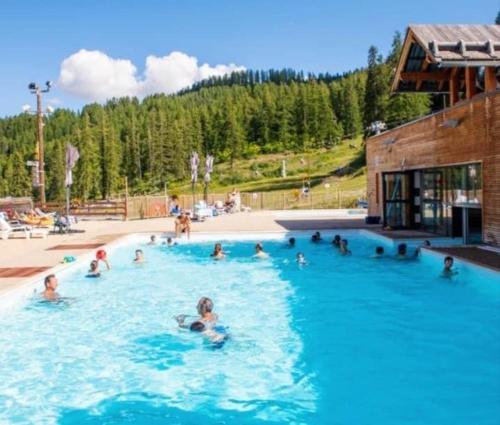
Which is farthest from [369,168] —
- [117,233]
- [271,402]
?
[271,402]

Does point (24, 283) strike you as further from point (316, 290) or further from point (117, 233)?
point (117, 233)

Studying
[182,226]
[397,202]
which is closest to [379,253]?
[397,202]

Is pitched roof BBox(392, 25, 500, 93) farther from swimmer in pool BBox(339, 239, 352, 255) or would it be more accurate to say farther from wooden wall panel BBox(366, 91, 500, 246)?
swimmer in pool BBox(339, 239, 352, 255)

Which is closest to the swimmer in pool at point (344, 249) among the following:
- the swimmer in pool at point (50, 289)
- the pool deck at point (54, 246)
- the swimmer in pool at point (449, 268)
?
the swimmer in pool at point (449, 268)

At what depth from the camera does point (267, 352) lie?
7113mm

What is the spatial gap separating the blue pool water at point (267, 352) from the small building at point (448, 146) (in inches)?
96.4

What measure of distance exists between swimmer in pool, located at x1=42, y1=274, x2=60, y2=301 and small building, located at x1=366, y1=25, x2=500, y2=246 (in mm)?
9330

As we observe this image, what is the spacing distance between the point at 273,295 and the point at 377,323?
2.65 meters

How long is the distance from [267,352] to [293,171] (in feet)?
219

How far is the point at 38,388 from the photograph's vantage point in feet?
19.8

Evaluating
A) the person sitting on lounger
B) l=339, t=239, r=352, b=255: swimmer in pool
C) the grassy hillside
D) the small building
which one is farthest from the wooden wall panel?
the grassy hillside

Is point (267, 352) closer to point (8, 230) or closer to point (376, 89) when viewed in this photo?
point (8, 230)

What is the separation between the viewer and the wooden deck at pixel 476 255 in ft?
32.7

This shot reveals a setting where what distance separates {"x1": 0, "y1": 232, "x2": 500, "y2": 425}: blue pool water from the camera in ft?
17.6
